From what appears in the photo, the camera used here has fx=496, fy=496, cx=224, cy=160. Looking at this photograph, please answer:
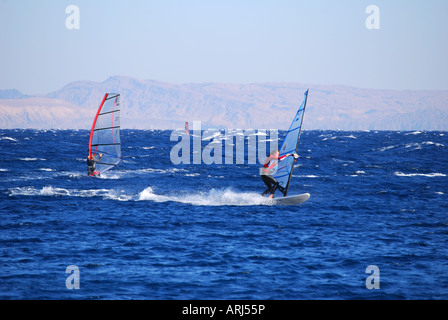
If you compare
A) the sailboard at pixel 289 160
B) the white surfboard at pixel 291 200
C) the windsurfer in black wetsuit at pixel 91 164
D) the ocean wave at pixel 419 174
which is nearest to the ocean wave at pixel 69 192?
the windsurfer in black wetsuit at pixel 91 164

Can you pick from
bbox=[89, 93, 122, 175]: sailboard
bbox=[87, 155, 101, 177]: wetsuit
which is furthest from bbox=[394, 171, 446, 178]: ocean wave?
bbox=[87, 155, 101, 177]: wetsuit

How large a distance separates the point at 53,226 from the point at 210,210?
24.0 feet

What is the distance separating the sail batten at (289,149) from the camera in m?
21.9

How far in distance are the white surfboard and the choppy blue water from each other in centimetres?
45

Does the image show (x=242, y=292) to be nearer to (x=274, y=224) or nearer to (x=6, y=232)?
(x=274, y=224)

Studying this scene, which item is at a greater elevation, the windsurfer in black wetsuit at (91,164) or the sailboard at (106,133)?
the sailboard at (106,133)

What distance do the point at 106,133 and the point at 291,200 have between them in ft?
43.3

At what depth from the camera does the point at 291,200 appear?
24.1 meters

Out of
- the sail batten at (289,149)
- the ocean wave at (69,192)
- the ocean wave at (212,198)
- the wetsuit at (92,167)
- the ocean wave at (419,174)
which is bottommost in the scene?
the ocean wave at (419,174)

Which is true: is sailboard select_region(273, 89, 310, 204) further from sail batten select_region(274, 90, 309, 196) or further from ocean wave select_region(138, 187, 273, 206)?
ocean wave select_region(138, 187, 273, 206)

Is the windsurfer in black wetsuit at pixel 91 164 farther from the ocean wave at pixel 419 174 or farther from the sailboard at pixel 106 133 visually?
the ocean wave at pixel 419 174

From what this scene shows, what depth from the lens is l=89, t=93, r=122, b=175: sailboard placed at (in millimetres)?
30297

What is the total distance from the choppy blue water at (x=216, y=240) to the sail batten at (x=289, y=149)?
4.79 ft
